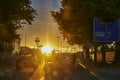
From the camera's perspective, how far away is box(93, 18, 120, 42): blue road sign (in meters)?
45.9

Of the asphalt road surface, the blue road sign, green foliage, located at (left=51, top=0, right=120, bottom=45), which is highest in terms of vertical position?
green foliage, located at (left=51, top=0, right=120, bottom=45)

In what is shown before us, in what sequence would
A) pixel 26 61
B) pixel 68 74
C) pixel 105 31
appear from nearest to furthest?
pixel 68 74 → pixel 26 61 → pixel 105 31

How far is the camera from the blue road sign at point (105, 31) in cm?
4588

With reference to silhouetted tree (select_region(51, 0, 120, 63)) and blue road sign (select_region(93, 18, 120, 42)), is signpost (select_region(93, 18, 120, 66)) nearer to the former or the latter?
blue road sign (select_region(93, 18, 120, 42))

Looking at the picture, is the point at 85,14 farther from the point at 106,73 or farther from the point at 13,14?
the point at 106,73

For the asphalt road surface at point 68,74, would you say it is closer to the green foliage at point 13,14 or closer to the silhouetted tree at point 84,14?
the green foliage at point 13,14

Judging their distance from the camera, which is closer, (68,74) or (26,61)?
(68,74)

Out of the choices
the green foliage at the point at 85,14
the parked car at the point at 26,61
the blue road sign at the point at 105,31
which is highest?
the green foliage at the point at 85,14

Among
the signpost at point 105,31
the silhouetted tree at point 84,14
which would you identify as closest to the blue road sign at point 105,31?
the signpost at point 105,31

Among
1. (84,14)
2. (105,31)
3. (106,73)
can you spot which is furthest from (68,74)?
(84,14)

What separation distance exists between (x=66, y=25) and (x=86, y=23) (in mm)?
6964

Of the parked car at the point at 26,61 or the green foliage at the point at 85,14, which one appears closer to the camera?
the parked car at the point at 26,61

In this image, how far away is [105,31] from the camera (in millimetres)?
45812

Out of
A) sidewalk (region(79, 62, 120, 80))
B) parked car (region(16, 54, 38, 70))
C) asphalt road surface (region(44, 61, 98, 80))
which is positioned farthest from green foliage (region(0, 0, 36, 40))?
sidewalk (region(79, 62, 120, 80))
